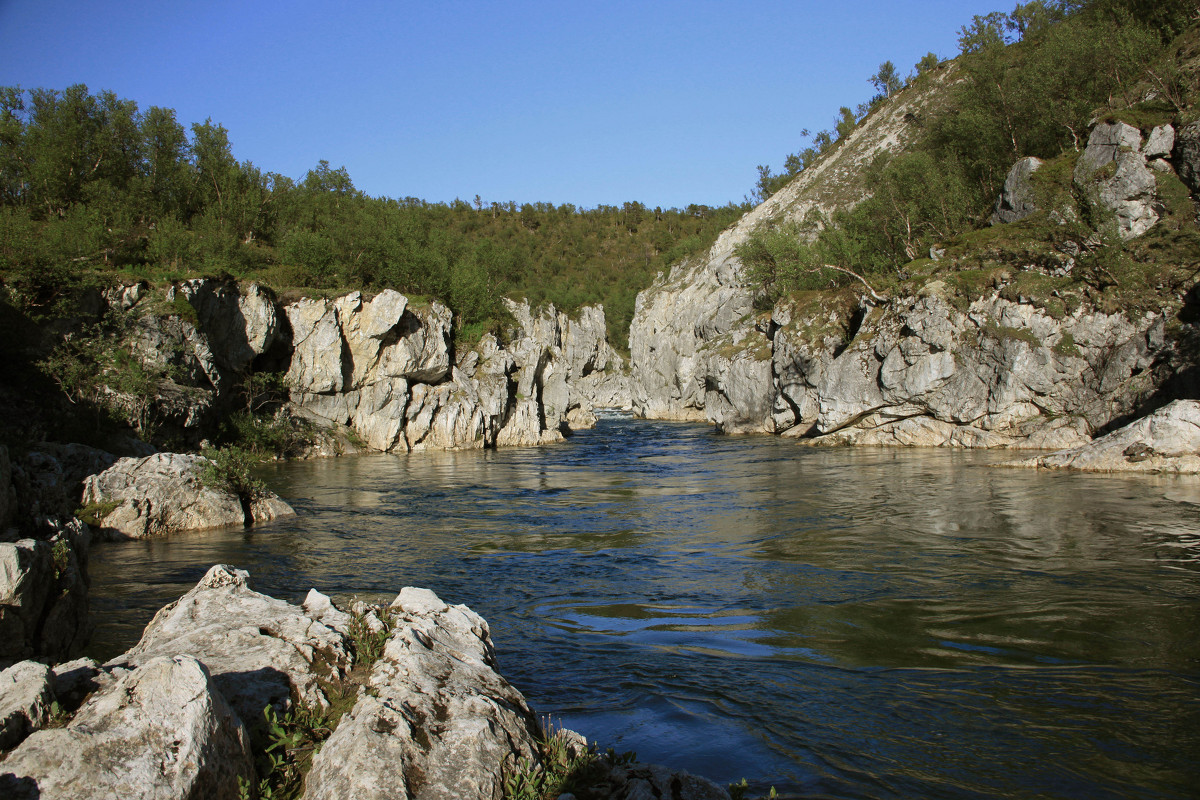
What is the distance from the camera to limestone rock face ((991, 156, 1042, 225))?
119 feet

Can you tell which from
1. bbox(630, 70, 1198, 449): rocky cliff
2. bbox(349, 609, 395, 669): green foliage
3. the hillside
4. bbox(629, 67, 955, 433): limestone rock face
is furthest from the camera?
bbox(629, 67, 955, 433): limestone rock face

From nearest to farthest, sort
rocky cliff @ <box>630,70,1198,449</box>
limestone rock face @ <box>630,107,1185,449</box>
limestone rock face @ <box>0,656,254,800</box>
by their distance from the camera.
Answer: limestone rock face @ <box>0,656,254,800</box> → rocky cliff @ <box>630,70,1198,449</box> → limestone rock face @ <box>630,107,1185,449</box>

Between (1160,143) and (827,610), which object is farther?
(1160,143)

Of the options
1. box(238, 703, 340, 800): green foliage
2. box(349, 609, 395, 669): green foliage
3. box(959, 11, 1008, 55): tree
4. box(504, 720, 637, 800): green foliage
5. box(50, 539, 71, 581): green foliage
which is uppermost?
box(959, 11, 1008, 55): tree

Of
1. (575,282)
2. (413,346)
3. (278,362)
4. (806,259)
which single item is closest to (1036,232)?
(806,259)

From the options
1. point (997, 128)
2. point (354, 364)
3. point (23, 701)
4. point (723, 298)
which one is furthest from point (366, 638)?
point (723, 298)

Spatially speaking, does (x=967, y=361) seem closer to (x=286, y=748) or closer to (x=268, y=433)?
(x=286, y=748)

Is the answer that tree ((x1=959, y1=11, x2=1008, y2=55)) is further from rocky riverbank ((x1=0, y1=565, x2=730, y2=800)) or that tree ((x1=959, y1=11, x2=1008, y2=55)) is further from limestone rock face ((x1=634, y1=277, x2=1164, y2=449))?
rocky riverbank ((x1=0, y1=565, x2=730, y2=800))

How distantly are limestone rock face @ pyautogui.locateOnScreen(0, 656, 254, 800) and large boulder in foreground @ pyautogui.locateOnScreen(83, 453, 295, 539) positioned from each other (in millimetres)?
14100

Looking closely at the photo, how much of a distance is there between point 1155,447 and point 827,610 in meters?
18.2

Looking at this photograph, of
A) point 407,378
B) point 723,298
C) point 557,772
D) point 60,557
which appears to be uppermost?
point 723,298

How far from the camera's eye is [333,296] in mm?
40031

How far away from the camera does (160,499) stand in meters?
16.0

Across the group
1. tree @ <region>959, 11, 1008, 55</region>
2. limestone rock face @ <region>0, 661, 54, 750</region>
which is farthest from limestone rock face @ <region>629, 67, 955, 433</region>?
limestone rock face @ <region>0, 661, 54, 750</region>
